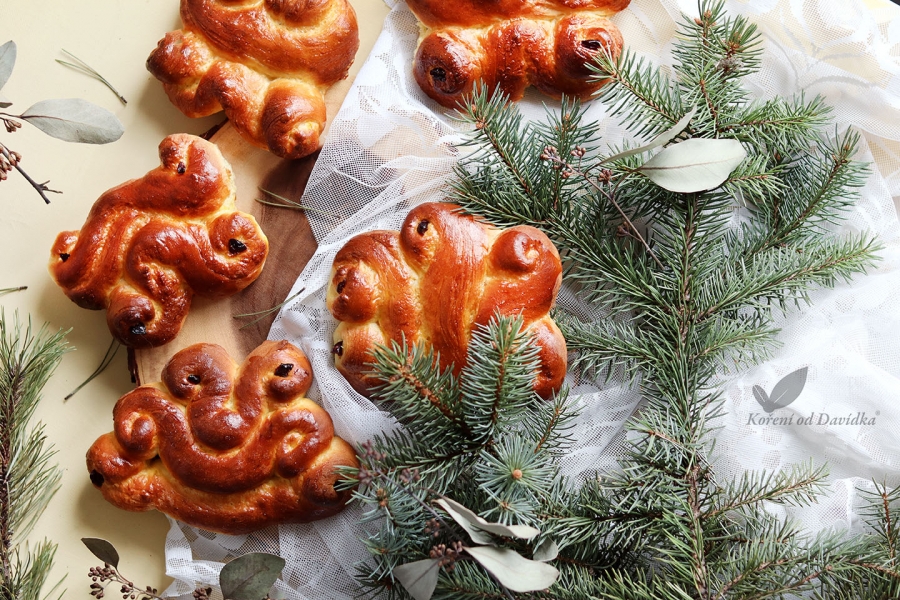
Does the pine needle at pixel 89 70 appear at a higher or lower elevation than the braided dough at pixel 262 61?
lower

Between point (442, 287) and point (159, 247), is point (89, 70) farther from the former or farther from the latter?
point (442, 287)

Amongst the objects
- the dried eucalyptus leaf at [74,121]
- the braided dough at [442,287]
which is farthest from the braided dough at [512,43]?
the dried eucalyptus leaf at [74,121]

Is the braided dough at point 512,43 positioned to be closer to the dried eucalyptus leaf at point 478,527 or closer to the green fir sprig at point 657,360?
the green fir sprig at point 657,360

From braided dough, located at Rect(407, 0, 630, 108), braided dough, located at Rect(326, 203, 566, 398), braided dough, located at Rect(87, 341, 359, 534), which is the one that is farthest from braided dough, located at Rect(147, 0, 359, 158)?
braided dough, located at Rect(87, 341, 359, 534)

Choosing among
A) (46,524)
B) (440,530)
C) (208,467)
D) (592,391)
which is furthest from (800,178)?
(46,524)

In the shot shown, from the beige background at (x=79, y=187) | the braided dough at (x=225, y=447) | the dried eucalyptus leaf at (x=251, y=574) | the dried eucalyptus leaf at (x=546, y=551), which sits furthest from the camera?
the beige background at (x=79, y=187)

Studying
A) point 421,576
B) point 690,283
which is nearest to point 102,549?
point 421,576

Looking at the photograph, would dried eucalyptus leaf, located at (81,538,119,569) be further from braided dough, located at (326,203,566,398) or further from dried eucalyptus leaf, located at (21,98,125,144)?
dried eucalyptus leaf, located at (21,98,125,144)

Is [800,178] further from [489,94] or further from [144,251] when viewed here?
[144,251]
